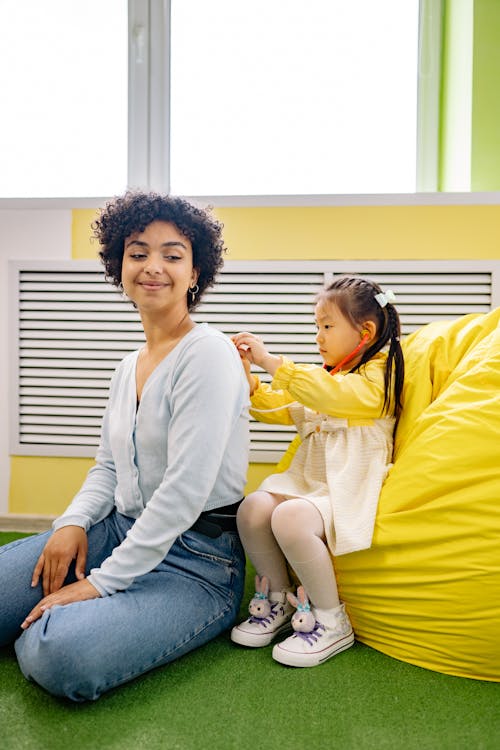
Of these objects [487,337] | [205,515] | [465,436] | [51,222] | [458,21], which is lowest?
[205,515]

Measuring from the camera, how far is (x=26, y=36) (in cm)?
254

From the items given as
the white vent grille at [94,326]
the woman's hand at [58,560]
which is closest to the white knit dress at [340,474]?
the woman's hand at [58,560]

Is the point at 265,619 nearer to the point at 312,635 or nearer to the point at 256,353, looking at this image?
the point at 312,635

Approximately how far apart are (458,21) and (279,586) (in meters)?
2.13

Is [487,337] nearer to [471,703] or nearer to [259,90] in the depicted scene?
[471,703]

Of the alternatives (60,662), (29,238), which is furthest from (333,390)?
(29,238)

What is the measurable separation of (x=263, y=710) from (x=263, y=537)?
0.35m

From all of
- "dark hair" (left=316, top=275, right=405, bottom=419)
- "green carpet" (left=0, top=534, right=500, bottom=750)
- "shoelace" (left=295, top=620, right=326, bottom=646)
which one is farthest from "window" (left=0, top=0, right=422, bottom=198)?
"green carpet" (left=0, top=534, right=500, bottom=750)

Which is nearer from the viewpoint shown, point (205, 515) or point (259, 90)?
point (205, 515)

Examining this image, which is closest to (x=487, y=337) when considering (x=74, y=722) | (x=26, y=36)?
(x=74, y=722)

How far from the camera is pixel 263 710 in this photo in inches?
43.8

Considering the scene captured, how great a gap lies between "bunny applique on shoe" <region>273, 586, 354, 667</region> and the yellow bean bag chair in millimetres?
51

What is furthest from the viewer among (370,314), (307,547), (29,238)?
(29,238)

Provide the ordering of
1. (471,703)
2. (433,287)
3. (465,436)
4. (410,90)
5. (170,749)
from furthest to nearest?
(410,90)
(433,287)
(465,436)
(471,703)
(170,749)
